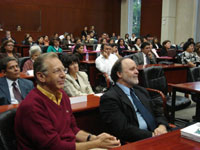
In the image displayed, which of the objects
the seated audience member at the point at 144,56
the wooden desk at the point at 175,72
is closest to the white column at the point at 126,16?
the seated audience member at the point at 144,56

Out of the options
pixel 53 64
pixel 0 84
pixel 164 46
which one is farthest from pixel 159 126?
pixel 164 46

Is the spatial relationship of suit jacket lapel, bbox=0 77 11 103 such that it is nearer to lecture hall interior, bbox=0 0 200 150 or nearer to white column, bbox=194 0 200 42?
lecture hall interior, bbox=0 0 200 150

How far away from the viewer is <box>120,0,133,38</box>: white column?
53.5ft

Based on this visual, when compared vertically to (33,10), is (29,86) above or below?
below

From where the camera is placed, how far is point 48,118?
1523 mm

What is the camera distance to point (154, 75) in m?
3.68

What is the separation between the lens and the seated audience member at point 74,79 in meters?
2.98

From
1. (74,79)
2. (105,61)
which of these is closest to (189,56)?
(105,61)

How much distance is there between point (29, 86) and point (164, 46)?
6492 mm

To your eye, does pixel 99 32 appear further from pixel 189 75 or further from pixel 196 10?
pixel 189 75

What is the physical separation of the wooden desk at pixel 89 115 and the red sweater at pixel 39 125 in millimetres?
682

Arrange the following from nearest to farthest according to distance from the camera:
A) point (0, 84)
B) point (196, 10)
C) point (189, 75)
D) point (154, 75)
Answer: point (0, 84)
point (154, 75)
point (189, 75)
point (196, 10)

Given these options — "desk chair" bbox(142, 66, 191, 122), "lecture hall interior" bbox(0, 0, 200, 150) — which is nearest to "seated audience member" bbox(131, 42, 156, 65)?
"lecture hall interior" bbox(0, 0, 200, 150)

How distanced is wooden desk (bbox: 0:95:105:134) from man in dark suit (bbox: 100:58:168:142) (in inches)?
9.8
